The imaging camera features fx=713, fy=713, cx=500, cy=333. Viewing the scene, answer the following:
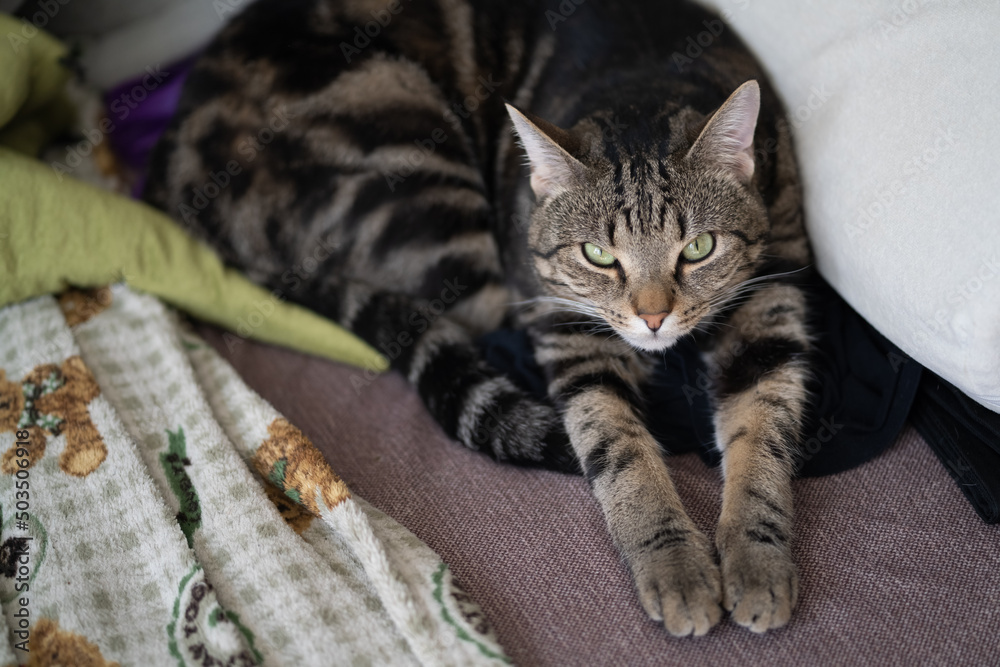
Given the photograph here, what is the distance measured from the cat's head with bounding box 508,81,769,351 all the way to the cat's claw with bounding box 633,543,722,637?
1.25 ft

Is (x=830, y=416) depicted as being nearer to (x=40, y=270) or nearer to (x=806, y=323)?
(x=806, y=323)

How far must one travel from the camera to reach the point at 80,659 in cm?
102

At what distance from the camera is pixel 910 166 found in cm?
122

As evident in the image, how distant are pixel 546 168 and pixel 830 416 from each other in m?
0.72

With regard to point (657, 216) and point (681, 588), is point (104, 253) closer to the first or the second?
point (657, 216)

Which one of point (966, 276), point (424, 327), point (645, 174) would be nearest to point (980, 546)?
point (966, 276)

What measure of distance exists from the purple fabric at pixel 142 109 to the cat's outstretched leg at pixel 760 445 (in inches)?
66.0

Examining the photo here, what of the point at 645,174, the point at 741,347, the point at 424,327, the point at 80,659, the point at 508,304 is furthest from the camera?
the point at 508,304

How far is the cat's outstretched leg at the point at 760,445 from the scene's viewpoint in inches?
42.2

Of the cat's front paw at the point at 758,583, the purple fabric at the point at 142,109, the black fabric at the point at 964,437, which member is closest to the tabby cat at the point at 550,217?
the cat's front paw at the point at 758,583

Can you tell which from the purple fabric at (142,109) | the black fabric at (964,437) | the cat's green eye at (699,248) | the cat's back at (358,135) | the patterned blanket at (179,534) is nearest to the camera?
the patterned blanket at (179,534)

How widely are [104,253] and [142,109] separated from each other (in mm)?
729

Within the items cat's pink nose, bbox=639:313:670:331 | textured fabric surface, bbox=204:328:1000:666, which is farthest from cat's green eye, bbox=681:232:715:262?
textured fabric surface, bbox=204:328:1000:666

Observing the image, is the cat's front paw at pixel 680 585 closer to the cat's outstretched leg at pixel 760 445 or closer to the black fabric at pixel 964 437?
the cat's outstretched leg at pixel 760 445
